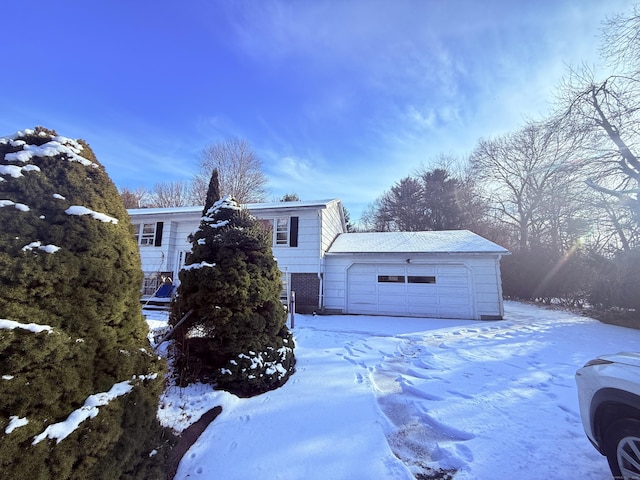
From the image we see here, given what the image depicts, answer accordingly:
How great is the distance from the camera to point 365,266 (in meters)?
12.7

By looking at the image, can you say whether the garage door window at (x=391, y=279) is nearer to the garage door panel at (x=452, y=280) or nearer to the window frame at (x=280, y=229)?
the garage door panel at (x=452, y=280)

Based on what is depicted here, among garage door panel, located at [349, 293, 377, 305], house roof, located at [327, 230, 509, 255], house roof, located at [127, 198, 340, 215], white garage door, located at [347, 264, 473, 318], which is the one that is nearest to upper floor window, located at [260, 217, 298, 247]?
house roof, located at [127, 198, 340, 215]

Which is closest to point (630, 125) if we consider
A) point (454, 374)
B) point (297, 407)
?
point (454, 374)

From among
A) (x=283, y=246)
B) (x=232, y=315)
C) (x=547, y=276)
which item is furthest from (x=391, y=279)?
(x=547, y=276)

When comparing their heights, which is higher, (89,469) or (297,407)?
(89,469)

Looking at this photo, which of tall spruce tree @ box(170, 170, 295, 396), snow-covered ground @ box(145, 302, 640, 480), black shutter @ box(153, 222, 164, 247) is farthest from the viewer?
black shutter @ box(153, 222, 164, 247)

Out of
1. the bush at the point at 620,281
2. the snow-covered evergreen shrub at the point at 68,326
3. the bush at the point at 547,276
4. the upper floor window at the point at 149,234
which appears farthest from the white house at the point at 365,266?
the snow-covered evergreen shrub at the point at 68,326

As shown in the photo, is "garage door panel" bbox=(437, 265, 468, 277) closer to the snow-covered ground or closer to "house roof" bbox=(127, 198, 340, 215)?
the snow-covered ground

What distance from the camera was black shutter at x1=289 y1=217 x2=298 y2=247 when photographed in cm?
1316

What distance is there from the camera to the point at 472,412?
3779 millimetres

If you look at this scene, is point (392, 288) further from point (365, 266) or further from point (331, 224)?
point (331, 224)

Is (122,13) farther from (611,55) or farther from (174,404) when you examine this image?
(611,55)

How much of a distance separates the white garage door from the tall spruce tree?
7.98 meters

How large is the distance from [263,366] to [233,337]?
0.61 meters
